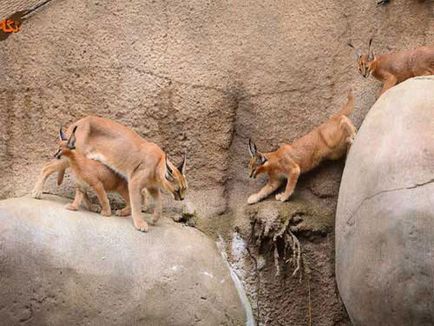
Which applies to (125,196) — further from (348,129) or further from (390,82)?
(390,82)

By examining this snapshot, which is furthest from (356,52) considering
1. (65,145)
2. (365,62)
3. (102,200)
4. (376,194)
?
(65,145)

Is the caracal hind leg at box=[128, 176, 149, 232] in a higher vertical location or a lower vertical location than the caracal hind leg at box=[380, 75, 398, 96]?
lower

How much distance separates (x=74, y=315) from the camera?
7.86 metres

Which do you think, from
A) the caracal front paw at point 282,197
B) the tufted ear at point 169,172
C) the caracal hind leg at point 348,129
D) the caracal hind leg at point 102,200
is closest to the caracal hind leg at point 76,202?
the caracal hind leg at point 102,200

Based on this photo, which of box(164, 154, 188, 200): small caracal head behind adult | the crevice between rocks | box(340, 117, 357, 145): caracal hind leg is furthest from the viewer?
box(340, 117, 357, 145): caracal hind leg

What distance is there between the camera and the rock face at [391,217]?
7172 millimetres

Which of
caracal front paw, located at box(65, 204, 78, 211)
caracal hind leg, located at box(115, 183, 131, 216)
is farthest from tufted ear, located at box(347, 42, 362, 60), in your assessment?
caracal front paw, located at box(65, 204, 78, 211)

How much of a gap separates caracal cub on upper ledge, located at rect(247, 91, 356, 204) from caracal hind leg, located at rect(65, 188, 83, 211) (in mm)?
1742

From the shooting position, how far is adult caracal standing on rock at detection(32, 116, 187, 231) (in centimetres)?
861

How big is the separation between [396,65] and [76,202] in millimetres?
3428

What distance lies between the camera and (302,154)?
9.20 m

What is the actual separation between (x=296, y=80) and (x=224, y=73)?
2.50 feet

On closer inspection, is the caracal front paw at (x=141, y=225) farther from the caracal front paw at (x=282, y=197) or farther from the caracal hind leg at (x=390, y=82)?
the caracal hind leg at (x=390, y=82)

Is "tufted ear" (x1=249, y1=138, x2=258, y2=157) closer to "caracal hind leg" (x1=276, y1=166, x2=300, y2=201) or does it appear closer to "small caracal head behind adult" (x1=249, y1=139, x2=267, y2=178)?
"small caracal head behind adult" (x1=249, y1=139, x2=267, y2=178)
